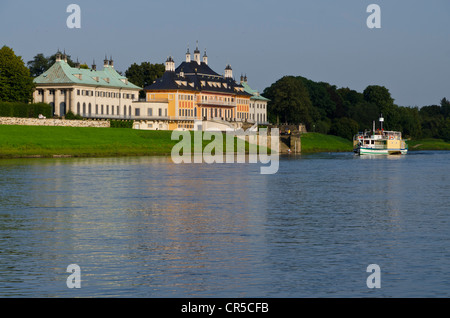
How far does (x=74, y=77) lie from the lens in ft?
490

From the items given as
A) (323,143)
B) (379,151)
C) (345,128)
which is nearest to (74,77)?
(323,143)

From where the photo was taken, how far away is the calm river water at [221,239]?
24828mm

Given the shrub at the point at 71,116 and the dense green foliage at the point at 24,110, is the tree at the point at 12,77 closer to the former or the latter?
the dense green foliage at the point at 24,110

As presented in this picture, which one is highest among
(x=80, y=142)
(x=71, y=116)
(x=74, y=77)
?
(x=74, y=77)

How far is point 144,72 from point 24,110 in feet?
184

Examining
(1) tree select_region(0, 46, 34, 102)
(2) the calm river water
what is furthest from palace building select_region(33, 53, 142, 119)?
(2) the calm river water

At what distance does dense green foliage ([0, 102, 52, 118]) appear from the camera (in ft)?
407

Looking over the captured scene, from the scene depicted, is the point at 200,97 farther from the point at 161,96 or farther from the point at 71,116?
the point at 71,116

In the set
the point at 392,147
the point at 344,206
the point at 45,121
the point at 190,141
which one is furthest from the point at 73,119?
the point at 344,206

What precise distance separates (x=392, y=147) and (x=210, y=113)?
44848mm

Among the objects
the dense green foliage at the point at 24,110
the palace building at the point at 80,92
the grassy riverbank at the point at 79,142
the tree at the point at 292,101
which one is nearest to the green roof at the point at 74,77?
the palace building at the point at 80,92

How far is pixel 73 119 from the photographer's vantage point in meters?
138
